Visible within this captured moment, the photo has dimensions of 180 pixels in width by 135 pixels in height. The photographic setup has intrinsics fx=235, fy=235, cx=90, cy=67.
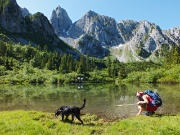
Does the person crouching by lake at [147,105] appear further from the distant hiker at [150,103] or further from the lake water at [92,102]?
the lake water at [92,102]

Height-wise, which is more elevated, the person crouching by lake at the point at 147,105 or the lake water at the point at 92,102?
the person crouching by lake at the point at 147,105

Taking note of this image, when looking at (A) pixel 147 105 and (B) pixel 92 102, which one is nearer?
(A) pixel 147 105

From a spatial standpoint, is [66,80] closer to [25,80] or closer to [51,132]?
[25,80]

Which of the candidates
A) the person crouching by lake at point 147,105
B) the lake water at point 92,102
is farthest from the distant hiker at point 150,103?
the lake water at point 92,102

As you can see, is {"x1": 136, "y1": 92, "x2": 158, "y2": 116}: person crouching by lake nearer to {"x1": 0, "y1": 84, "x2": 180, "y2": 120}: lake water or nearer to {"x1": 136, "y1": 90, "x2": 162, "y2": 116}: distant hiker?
{"x1": 136, "y1": 90, "x2": 162, "y2": 116}: distant hiker

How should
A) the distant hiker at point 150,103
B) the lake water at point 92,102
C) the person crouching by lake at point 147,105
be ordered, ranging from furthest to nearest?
the lake water at point 92,102, the person crouching by lake at point 147,105, the distant hiker at point 150,103

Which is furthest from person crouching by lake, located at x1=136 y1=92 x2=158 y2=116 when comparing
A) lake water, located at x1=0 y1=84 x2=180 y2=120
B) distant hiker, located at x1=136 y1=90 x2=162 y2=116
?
lake water, located at x1=0 y1=84 x2=180 y2=120

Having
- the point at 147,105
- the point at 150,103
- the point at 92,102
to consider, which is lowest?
the point at 92,102

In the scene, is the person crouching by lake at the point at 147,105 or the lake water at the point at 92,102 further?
the lake water at the point at 92,102

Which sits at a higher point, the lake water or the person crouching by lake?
the person crouching by lake

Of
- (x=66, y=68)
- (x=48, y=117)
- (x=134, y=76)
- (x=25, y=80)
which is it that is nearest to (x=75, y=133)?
(x=48, y=117)

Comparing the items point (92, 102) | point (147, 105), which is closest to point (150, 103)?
point (147, 105)

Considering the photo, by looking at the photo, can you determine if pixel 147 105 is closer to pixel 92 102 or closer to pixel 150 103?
pixel 150 103

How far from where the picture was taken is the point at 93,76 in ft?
590
